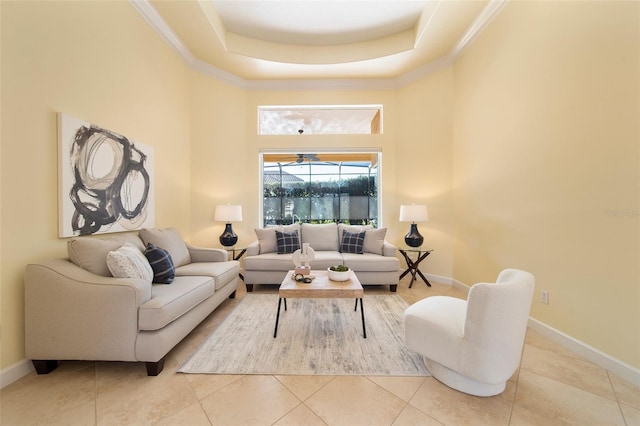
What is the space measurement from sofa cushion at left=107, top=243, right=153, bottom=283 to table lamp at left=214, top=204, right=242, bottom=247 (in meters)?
1.71

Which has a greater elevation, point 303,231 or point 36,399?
point 303,231

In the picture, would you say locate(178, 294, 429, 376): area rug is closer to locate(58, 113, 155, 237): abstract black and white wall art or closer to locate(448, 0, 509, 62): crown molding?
locate(58, 113, 155, 237): abstract black and white wall art

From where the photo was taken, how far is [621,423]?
1364 millimetres

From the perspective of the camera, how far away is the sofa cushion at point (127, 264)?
6.23 ft

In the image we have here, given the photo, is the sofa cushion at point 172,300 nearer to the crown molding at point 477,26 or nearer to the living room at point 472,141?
the living room at point 472,141

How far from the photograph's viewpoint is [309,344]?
7.01 feet

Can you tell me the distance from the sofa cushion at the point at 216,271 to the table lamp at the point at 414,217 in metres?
2.60

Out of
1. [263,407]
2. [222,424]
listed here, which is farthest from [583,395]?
[222,424]

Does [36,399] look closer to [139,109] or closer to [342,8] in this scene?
[139,109]

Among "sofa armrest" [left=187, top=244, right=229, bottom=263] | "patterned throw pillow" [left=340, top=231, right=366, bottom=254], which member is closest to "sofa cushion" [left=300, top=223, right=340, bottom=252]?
"patterned throw pillow" [left=340, top=231, right=366, bottom=254]

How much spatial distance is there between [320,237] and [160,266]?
2367 millimetres

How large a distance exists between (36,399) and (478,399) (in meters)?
2.79

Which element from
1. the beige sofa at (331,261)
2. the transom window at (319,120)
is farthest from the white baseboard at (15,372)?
the transom window at (319,120)

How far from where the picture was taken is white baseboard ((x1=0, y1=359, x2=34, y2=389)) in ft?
5.31
